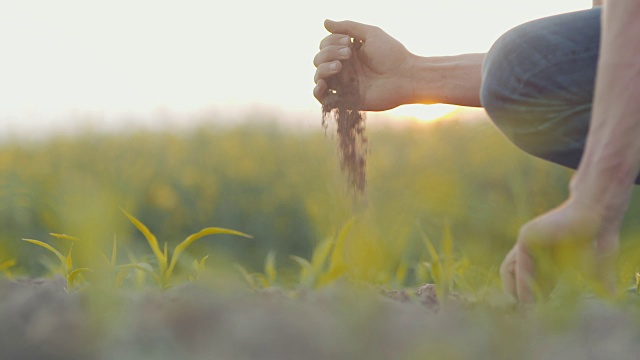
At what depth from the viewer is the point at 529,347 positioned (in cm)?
85

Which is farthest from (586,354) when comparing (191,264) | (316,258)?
(191,264)

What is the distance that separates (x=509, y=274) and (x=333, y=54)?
4.08 feet

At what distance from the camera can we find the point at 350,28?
256 cm

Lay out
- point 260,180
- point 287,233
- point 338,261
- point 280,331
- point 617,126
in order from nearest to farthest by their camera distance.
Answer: point 280,331 < point 617,126 < point 338,261 < point 287,233 < point 260,180

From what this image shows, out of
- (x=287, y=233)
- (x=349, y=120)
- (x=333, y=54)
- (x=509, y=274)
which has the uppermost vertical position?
(x=333, y=54)

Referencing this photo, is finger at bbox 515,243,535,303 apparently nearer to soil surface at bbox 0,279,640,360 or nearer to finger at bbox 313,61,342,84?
soil surface at bbox 0,279,640,360

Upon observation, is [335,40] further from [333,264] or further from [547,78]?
[333,264]

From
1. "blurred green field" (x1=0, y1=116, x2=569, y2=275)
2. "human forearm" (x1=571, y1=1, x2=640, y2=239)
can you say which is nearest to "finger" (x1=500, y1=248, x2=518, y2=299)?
"human forearm" (x1=571, y1=1, x2=640, y2=239)

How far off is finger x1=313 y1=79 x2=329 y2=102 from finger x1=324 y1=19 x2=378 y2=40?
0.19 m

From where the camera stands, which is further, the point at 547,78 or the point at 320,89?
the point at 320,89

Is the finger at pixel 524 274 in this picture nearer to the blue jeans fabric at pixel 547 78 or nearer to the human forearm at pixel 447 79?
the blue jeans fabric at pixel 547 78

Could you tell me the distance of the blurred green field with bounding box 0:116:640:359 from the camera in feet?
2.97

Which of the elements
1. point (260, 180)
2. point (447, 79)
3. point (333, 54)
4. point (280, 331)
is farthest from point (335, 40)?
point (260, 180)

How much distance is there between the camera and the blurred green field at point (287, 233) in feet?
2.97
